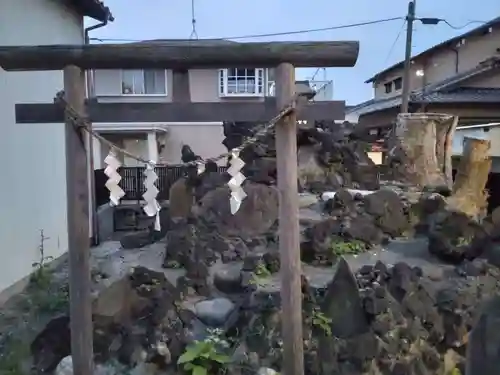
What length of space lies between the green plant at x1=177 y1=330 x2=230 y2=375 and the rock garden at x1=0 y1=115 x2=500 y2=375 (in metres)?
0.01

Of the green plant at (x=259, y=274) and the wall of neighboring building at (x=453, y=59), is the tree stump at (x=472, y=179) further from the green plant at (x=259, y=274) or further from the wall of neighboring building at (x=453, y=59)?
the wall of neighboring building at (x=453, y=59)

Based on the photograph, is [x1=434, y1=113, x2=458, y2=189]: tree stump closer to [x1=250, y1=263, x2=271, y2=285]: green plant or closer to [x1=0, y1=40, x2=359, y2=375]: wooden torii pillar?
[x1=250, y1=263, x2=271, y2=285]: green plant

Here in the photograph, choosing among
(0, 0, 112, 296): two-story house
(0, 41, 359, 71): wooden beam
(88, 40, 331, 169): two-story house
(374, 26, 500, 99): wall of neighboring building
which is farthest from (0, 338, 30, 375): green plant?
(374, 26, 500, 99): wall of neighboring building

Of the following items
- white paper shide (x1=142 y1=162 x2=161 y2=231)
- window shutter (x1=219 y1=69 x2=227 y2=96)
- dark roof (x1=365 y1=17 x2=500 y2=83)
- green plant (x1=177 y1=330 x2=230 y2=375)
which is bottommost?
green plant (x1=177 y1=330 x2=230 y2=375)

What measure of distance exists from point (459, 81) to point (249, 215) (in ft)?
37.7

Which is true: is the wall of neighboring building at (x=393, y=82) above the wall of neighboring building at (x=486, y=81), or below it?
above

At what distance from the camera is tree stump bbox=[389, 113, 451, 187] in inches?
335

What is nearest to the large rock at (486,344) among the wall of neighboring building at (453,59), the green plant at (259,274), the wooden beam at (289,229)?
the wooden beam at (289,229)

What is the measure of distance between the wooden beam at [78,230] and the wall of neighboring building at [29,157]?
3.12 metres

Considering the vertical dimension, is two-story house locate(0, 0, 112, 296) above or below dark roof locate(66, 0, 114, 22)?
below

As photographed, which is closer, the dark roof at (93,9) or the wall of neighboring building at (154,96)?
the dark roof at (93,9)

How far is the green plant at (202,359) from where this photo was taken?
3.79 metres

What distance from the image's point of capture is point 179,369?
3.94 metres

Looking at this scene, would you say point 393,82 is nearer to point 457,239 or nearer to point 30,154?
point 457,239
